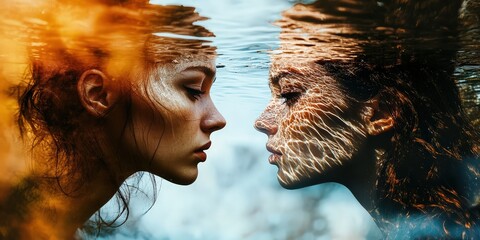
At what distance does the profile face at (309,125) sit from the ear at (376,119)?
4 cm

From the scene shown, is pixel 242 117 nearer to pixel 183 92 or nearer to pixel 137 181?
pixel 137 181

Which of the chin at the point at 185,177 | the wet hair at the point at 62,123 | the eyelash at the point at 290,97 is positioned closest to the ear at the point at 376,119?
the eyelash at the point at 290,97

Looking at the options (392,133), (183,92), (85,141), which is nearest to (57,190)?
(85,141)

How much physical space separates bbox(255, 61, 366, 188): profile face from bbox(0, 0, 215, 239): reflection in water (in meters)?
0.44

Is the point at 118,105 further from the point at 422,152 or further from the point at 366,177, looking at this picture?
the point at 422,152

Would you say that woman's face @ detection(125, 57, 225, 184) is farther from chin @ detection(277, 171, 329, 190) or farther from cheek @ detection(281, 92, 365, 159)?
chin @ detection(277, 171, 329, 190)

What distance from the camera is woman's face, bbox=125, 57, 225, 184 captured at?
1.91 m

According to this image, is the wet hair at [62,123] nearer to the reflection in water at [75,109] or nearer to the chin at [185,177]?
the reflection in water at [75,109]

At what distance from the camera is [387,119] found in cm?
203

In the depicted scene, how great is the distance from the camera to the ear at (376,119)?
2.03m

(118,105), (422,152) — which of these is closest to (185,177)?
(118,105)

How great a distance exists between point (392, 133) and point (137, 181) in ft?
4.43

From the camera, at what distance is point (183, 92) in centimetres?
196

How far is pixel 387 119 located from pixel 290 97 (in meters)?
0.44
